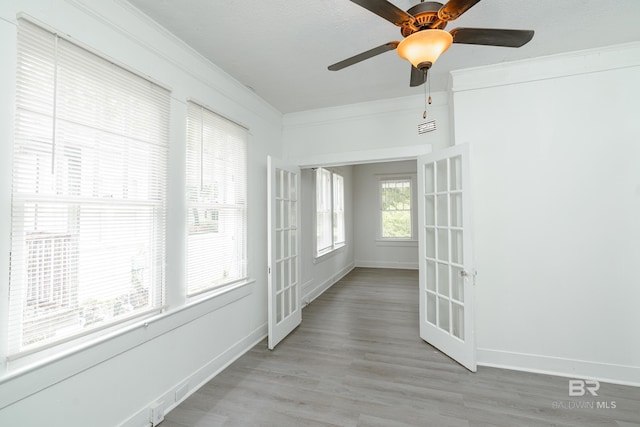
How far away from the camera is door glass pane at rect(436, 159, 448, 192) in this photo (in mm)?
2988

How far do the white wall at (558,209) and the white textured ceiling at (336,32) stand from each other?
0.92ft

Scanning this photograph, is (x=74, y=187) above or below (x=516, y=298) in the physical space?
above

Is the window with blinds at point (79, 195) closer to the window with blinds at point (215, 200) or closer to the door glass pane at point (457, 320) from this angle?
the window with blinds at point (215, 200)

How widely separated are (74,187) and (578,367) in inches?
165

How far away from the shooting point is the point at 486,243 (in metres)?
2.81

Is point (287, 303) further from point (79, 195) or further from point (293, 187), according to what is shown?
point (79, 195)

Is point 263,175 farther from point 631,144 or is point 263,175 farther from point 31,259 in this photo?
point 631,144

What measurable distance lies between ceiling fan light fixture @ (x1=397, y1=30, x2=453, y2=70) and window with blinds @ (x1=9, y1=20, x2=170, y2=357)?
1.83 metres

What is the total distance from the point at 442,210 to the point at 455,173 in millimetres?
435

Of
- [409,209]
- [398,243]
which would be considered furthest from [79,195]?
[409,209]

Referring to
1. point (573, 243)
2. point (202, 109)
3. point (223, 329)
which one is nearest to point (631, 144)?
point (573, 243)

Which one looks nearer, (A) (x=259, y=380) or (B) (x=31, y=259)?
(B) (x=31, y=259)

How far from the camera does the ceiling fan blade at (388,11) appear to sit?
4.17ft

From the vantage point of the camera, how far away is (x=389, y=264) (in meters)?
7.55
